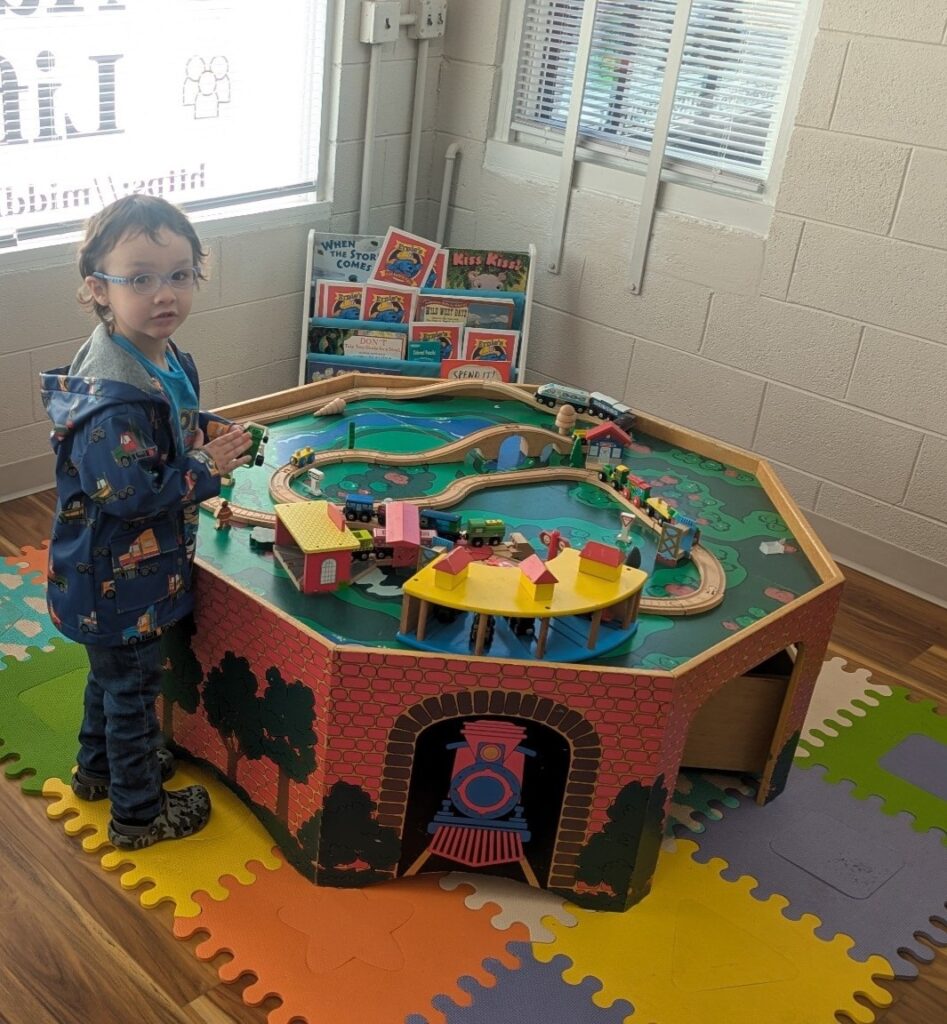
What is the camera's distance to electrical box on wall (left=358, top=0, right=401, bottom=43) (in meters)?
3.37

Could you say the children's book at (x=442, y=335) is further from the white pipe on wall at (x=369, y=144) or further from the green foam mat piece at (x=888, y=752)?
the green foam mat piece at (x=888, y=752)

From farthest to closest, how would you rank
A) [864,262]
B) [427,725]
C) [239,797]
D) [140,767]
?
[864,262], [239,797], [140,767], [427,725]

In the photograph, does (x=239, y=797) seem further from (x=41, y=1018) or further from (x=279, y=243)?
(x=279, y=243)

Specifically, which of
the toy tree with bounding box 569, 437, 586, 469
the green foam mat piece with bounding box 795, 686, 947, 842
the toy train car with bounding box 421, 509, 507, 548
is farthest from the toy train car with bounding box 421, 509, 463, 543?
the green foam mat piece with bounding box 795, 686, 947, 842

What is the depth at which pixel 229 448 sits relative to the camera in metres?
1.80

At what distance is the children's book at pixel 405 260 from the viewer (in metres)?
3.49

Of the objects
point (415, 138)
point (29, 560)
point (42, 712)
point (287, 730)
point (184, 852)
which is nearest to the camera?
point (287, 730)

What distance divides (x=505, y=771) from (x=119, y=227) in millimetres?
979

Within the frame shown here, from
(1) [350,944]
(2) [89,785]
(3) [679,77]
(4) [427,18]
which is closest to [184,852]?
(2) [89,785]

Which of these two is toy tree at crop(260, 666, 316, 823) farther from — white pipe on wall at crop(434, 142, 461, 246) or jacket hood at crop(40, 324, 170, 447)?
white pipe on wall at crop(434, 142, 461, 246)

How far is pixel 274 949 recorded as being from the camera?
1.81m

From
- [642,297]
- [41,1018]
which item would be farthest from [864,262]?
[41,1018]

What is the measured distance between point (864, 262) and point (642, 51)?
88 cm

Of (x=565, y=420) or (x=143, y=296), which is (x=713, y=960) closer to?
(x=565, y=420)
